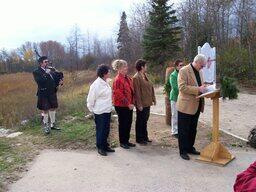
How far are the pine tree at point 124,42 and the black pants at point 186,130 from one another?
28509 mm

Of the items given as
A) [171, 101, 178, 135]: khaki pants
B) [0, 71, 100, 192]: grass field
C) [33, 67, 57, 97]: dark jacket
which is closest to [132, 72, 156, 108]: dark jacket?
[171, 101, 178, 135]: khaki pants

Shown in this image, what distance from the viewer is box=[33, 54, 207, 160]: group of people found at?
23.3 ft

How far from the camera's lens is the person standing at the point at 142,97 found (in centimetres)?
809

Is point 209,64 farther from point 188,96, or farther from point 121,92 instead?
point 188,96

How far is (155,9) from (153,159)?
784 inches

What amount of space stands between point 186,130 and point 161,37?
61.6 ft

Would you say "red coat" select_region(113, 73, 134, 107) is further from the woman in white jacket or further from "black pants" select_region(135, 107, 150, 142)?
"black pants" select_region(135, 107, 150, 142)

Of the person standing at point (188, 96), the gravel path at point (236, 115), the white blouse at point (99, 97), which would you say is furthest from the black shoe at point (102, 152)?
the gravel path at point (236, 115)

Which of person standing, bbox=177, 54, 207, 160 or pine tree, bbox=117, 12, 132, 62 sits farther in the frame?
pine tree, bbox=117, 12, 132, 62

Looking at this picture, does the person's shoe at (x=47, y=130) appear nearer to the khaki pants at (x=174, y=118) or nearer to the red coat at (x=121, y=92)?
the red coat at (x=121, y=92)

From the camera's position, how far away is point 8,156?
7660mm

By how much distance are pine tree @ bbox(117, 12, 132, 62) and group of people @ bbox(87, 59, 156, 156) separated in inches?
1089

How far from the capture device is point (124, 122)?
7996 mm

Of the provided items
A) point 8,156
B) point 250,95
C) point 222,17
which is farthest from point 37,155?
point 222,17
